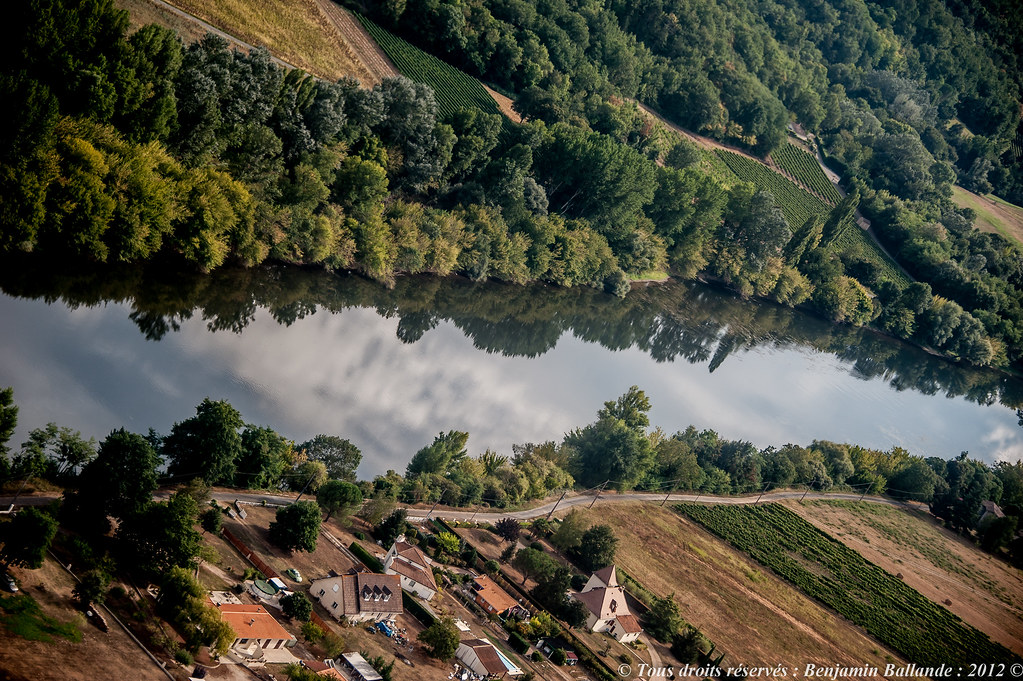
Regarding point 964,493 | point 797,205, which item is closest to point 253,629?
point 964,493

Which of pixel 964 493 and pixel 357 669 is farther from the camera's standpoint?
pixel 964 493

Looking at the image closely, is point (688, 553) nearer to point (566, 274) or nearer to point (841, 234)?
point (566, 274)

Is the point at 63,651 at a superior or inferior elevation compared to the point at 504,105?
inferior

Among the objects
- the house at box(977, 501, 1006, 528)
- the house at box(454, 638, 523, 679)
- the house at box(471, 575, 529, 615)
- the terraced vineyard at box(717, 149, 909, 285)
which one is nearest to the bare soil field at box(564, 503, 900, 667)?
the house at box(471, 575, 529, 615)

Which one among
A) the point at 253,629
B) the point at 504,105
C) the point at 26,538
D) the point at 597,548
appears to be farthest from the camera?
the point at 504,105

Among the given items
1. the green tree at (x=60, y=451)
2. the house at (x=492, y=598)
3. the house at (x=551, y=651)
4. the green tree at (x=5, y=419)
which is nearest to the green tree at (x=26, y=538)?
the green tree at (x=5, y=419)

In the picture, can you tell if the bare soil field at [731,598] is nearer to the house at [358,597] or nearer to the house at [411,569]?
the house at [411,569]

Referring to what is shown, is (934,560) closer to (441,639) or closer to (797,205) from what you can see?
(441,639)

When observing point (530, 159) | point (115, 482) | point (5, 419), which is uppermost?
point (530, 159)
